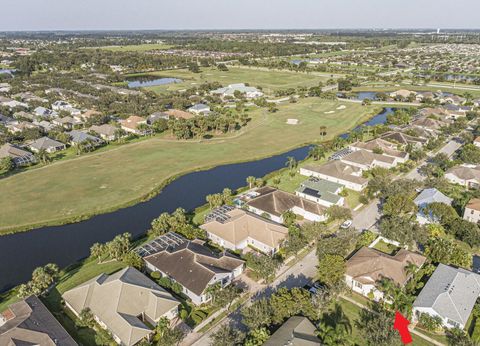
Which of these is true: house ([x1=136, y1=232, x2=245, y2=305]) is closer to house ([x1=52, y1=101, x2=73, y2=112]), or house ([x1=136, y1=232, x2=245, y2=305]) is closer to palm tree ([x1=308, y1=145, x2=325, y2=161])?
palm tree ([x1=308, y1=145, x2=325, y2=161])

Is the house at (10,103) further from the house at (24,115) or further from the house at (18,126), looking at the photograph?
the house at (18,126)

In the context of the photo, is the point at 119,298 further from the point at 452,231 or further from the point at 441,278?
the point at 452,231

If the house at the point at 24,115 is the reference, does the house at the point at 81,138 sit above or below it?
below

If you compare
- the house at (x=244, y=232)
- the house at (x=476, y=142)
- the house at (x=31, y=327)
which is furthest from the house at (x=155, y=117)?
the house at (x=476, y=142)

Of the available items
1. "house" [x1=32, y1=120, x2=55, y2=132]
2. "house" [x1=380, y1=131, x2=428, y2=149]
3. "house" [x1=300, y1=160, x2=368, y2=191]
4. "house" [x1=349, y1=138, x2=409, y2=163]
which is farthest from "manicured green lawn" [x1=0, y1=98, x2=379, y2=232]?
"house" [x1=32, y1=120, x2=55, y2=132]

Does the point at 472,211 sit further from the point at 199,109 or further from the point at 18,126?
the point at 18,126

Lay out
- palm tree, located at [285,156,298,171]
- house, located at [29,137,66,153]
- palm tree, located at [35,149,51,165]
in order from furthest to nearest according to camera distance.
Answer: house, located at [29,137,66,153]
palm tree, located at [35,149,51,165]
palm tree, located at [285,156,298,171]

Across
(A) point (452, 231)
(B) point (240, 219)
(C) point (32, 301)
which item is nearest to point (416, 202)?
(A) point (452, 231)
